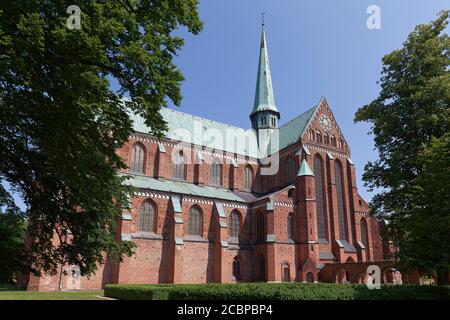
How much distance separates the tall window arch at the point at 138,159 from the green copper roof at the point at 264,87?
63.9 ft

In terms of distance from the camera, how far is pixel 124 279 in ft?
91.5

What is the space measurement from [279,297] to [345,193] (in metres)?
30.9

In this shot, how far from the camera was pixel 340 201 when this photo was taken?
41.5 metres

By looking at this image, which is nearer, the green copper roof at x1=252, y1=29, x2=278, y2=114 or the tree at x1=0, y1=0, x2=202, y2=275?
the tree at x1=0, y1=0, x2=202, y2=275

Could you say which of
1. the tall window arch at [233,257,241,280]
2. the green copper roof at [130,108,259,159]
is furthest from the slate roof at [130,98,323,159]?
the tall window arch at [233,257,241,280]

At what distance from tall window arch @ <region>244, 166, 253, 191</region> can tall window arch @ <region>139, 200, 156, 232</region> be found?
14465mm

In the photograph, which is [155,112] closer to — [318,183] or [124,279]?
[124,279]

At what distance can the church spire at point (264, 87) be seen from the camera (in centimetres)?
5012

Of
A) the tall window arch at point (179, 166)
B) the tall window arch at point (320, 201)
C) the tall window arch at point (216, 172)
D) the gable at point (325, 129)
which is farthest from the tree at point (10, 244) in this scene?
the gable at point (325, 129)

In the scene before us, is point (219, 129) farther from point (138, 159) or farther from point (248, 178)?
point (138, 159)

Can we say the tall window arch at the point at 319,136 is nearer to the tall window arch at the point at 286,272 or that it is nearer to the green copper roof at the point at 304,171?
the green copper roof at the point at 304,171

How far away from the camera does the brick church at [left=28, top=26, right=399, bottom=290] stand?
102 ft

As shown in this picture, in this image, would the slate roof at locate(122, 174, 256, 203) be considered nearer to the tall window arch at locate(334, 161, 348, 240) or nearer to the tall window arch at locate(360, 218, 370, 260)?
the tall window arch at locate(334, 161, 348, 240)

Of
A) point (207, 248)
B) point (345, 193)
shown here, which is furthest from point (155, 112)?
point (345, 193)
